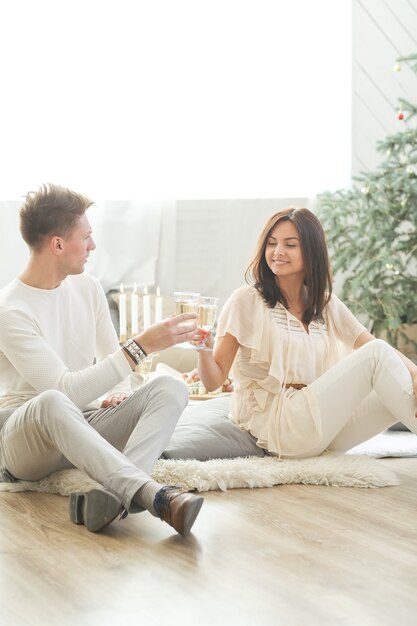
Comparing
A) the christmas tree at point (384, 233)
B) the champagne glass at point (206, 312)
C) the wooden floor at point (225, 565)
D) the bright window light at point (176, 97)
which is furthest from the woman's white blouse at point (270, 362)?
the bright window light at point (176, 97)

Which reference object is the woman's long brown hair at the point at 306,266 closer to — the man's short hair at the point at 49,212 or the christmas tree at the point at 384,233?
the man's short hair at the point at 49,212

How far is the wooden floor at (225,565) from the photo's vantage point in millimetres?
1736

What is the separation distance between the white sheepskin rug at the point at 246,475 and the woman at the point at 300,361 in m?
0.10

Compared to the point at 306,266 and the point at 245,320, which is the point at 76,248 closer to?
the point at 245,320

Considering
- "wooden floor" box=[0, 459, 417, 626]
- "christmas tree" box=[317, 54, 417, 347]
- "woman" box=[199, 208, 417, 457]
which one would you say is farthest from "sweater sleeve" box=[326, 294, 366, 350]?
"christmas tree" box=[317, 54, 417, 347]

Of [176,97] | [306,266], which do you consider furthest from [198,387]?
[176,97]

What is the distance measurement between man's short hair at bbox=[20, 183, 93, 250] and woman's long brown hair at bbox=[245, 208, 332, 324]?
2.34ft

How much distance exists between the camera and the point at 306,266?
310cm

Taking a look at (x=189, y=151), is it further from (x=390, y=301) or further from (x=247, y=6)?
(x=390, y=301)

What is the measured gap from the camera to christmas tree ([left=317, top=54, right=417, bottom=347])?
5215 mm

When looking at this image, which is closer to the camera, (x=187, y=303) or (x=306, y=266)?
(x=187, y=303)

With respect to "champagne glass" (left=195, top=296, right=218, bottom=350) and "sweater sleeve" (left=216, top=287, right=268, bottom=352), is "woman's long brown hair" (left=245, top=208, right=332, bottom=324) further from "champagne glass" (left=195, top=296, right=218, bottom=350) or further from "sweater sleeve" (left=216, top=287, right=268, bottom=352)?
"champagne glass" (left=195, top=296, right=218, bottom=350)

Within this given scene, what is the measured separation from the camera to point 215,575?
1958mm

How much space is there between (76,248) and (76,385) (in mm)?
411
